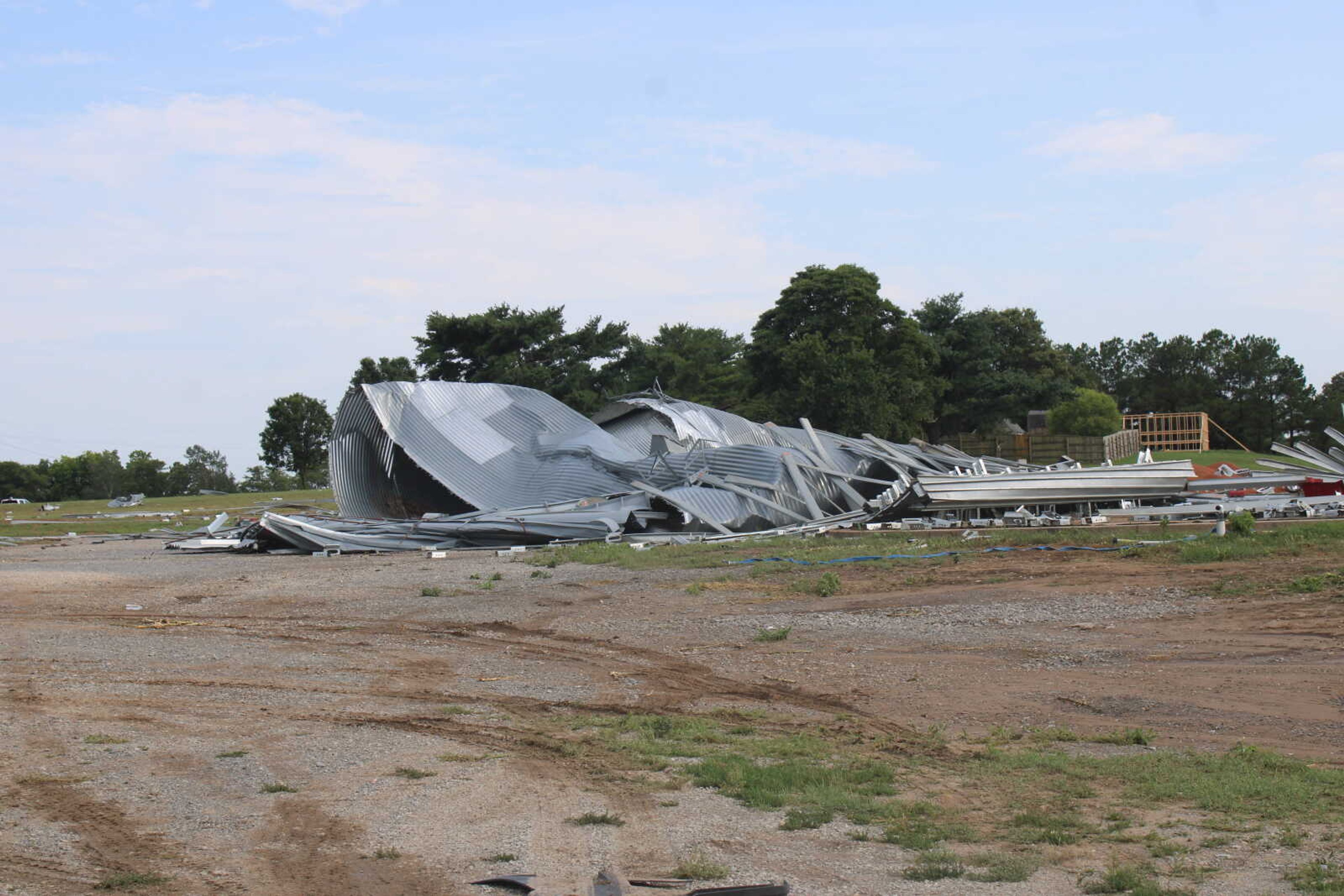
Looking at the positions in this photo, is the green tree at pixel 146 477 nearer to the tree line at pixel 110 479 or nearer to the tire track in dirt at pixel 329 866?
the tree line at pixel 110 479

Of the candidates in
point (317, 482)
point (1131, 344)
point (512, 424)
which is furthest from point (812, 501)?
point (1131, 344)

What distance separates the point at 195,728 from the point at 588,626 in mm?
5415

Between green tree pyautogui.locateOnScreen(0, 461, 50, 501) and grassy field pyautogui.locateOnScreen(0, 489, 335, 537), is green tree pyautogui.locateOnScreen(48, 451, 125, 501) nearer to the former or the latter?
green tree pyautogui.locateOnScreen(0, 461, 50, 501)

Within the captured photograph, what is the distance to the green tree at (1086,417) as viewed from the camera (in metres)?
49.8

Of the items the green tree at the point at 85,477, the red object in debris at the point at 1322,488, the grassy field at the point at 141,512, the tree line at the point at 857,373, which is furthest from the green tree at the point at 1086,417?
the green tree at the point at 85,477

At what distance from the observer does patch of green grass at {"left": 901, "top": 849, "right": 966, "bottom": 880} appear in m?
4.86

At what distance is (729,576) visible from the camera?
652 inches

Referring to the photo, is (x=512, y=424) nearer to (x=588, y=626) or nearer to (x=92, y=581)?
(x=92, y=581)

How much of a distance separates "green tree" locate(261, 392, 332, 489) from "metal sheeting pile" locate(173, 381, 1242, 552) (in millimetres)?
39349

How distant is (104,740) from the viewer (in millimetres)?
7551

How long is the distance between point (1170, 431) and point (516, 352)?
31.0 m

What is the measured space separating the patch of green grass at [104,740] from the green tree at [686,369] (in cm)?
4498

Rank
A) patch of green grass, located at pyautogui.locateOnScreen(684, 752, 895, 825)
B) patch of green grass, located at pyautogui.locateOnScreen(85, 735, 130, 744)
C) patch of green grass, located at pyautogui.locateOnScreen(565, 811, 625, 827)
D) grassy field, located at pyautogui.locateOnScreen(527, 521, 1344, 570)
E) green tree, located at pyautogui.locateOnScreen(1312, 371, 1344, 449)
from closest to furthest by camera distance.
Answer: patch of green grass, located at pyautogui.locateOnScreen(565, 811, 625, 827) < patch of green grass, located at pyautogui.locateOnScreen(684, 752, 895, 825) < patch of green grass, located at pyautogui.locateOnScreen(85, 735, 130, 744) < grassy field, located at pyautogui.locateOnScreen(527, 521, 1344, 570) < green tree, located at pyautogui.locateOnScreen(1312, 371, 1344, 449)

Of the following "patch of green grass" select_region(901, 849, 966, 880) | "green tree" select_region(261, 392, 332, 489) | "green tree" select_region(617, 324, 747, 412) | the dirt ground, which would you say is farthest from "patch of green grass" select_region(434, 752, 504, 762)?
"green tree" select_region(261, 392, 332, 489)
